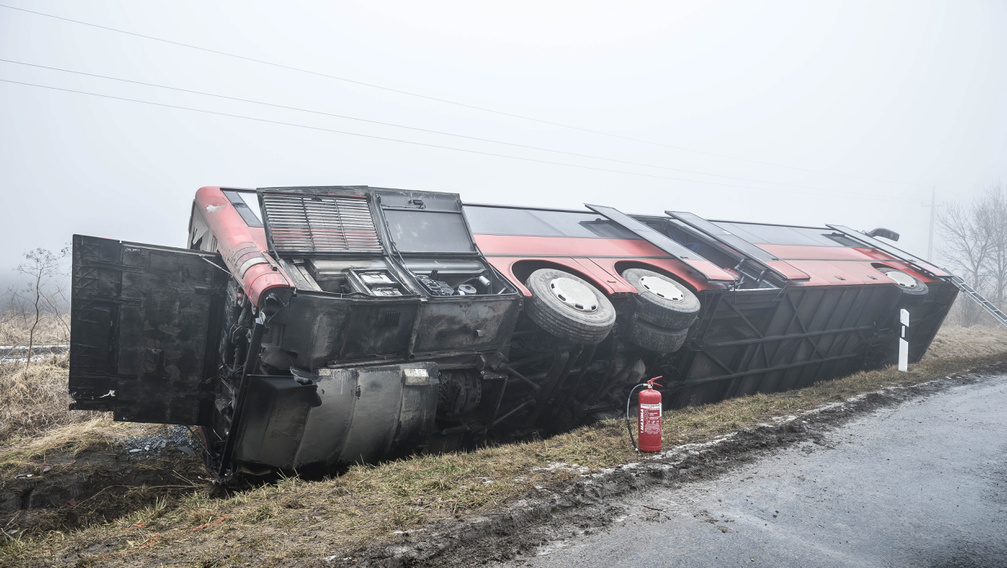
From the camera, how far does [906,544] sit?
3.54 metres

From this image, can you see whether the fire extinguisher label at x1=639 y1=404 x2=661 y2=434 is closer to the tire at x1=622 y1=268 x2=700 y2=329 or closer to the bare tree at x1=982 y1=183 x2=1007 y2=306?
the tire at x1=622 y1=268 x2=700 y2=329

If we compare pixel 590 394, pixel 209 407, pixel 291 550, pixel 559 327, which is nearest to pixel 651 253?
pixel 590 394

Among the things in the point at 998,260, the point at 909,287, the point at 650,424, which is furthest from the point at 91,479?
the point at 998,260

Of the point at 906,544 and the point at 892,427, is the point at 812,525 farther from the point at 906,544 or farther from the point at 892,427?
the point at 892,427

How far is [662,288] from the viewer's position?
278 inches

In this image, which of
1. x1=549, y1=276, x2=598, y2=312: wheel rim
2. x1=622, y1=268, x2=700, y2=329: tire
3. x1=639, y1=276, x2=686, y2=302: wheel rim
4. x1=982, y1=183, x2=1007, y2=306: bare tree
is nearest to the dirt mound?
x1=549, y1=276, x2=598, y2=312: wheel rim

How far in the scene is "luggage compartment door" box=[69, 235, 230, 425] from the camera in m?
5.13

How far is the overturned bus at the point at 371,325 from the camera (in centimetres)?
482

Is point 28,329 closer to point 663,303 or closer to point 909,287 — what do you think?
point 663,303

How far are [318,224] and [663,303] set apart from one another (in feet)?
12.2

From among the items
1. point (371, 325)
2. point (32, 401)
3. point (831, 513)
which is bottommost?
point (32, 401)

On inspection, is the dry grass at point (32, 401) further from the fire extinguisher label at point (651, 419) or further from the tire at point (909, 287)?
the tire at point (909, 287)

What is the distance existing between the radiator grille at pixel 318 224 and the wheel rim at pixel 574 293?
1.82m

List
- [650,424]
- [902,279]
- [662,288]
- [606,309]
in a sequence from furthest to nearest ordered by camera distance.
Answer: [902,279] → [662,288] → [606,309] → [650,424]
